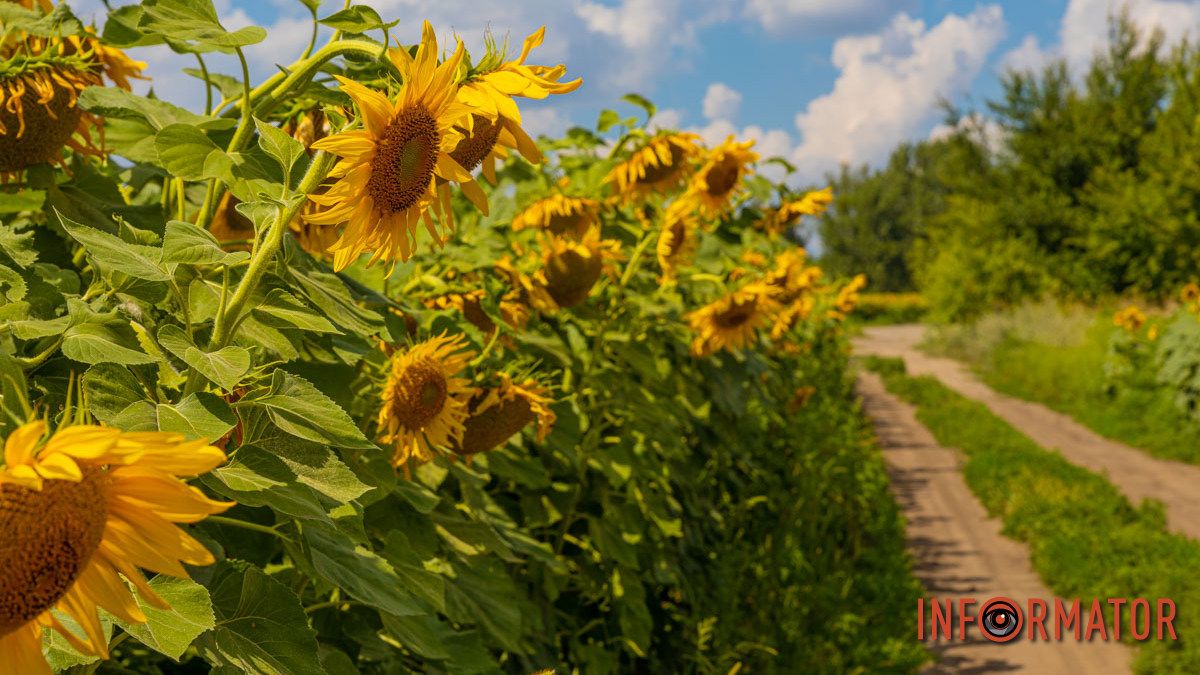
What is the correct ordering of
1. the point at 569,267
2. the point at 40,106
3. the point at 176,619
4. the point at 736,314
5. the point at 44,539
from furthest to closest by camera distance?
the point at 736,314 → the point at 569,267 → the point at 40,106 → the point at 176,619 → the point at 44,539

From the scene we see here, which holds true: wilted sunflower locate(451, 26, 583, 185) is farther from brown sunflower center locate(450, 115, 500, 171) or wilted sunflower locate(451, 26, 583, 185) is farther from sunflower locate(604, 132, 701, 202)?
sunflower locate(604, 132, 701, 202)

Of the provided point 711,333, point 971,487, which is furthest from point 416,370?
point 971,487

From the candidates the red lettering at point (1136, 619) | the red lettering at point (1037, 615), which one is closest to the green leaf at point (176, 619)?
the red lettering at point (1037, 615)

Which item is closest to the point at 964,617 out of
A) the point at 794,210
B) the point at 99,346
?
the point at 794,210

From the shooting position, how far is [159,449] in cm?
61

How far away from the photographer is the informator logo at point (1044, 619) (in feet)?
18.5

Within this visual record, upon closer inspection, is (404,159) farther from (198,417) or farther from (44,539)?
(44,539)

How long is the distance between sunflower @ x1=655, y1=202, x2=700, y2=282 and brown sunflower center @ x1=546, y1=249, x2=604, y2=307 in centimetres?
62

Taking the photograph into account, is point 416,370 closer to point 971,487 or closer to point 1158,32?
point 971,487

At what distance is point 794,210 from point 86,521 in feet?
11.6

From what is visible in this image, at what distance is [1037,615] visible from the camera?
6.02 metres

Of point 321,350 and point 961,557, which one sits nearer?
point 321,350

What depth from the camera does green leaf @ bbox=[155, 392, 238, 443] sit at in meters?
0.86

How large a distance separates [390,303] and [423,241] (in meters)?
0.87
